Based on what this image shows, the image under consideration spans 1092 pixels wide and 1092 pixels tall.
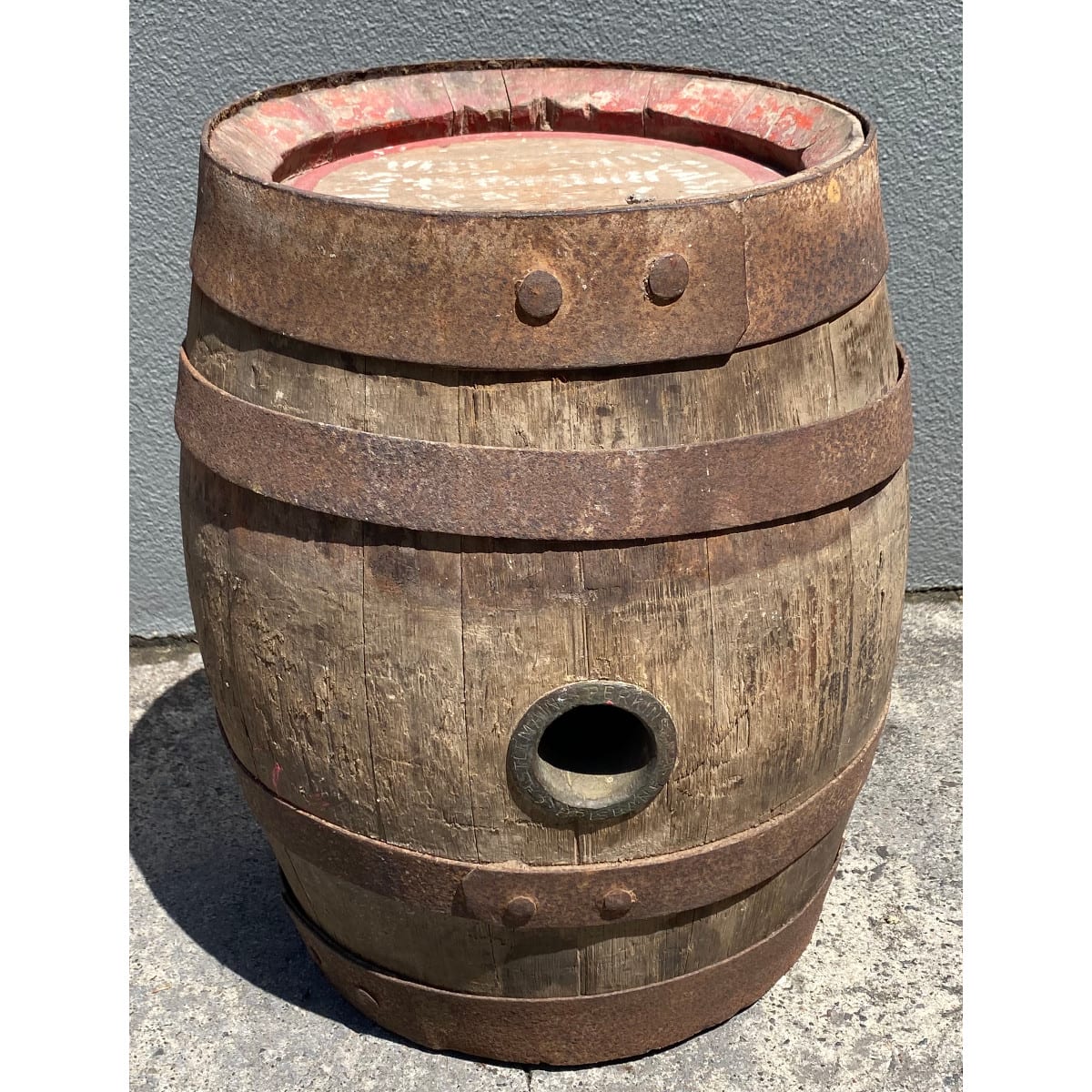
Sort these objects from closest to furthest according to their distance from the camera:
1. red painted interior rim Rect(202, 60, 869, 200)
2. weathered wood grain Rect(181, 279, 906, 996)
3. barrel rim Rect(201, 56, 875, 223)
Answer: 1. barrel rim Rect(201, 56, 875, 223)
2. weathered wood grain Rect(181, 279, 906, 996)
3. red painted interior rim Rect(202, 60, 869, 200)

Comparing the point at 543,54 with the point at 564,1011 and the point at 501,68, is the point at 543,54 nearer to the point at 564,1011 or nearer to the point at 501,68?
the point at 501,68

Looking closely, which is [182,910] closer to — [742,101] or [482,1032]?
[482,1032]

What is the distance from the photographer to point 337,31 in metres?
3.30

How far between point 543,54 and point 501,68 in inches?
21.2

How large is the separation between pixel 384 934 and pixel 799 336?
4.19ft

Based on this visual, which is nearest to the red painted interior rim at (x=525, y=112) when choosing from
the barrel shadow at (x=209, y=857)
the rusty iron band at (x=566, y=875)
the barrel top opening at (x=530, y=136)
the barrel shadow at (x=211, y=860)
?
the barrel top opening at (x=530, y=136)

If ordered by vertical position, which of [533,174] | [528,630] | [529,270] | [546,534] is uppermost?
[533,174]

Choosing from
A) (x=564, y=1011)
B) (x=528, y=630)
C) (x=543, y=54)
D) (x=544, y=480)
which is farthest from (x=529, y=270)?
(x=543, y=54)

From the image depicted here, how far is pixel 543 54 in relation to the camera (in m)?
3.36

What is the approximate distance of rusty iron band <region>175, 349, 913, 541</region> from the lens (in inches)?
83.4

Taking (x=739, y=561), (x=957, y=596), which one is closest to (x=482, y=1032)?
(x=739, y=561)

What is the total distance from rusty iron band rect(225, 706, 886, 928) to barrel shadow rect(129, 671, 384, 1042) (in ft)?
1.58

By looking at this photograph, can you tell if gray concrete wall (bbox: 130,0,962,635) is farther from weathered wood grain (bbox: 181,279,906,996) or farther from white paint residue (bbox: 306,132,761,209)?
weathered wood grain (bbox: 181,279,906,996)

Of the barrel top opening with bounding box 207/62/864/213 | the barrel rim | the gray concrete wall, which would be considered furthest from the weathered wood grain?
the gray concrete wall
